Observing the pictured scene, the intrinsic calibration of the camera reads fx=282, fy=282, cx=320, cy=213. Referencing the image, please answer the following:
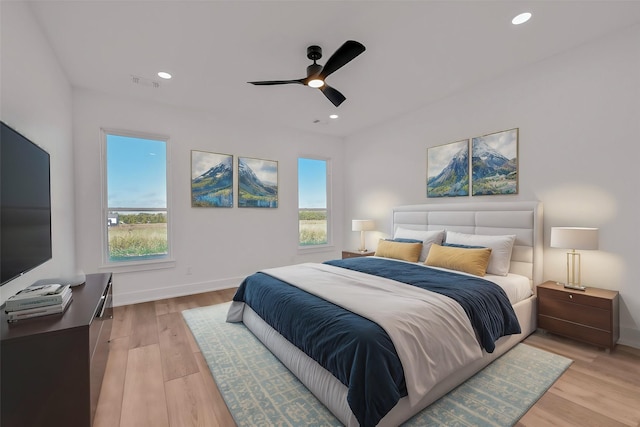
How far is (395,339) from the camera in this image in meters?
1.62

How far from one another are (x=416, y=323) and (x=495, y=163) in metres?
2.65

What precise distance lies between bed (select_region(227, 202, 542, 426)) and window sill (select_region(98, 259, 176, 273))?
1615mm

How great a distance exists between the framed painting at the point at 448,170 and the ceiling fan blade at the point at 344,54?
7.48 ft

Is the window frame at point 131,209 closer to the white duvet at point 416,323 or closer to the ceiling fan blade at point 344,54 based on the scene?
the white duvet at point 416,323

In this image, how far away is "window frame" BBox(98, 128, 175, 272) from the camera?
3.74 meters

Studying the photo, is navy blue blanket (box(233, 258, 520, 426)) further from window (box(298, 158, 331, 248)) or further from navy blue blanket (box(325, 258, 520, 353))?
window (box(298, 158, 331, 248))

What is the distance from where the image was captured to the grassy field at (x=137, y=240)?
3.86 meters

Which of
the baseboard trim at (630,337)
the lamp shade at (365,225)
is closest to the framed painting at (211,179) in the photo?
the lamp shade at (365,225)

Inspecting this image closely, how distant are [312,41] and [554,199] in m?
2.98

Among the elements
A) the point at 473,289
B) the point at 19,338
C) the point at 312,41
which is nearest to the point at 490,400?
the point at 473,289

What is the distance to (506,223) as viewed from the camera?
10.6 ft

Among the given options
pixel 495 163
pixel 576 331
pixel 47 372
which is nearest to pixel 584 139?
pixel 495 163

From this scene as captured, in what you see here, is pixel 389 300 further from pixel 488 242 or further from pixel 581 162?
pixel 581 162

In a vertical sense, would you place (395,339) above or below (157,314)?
above
